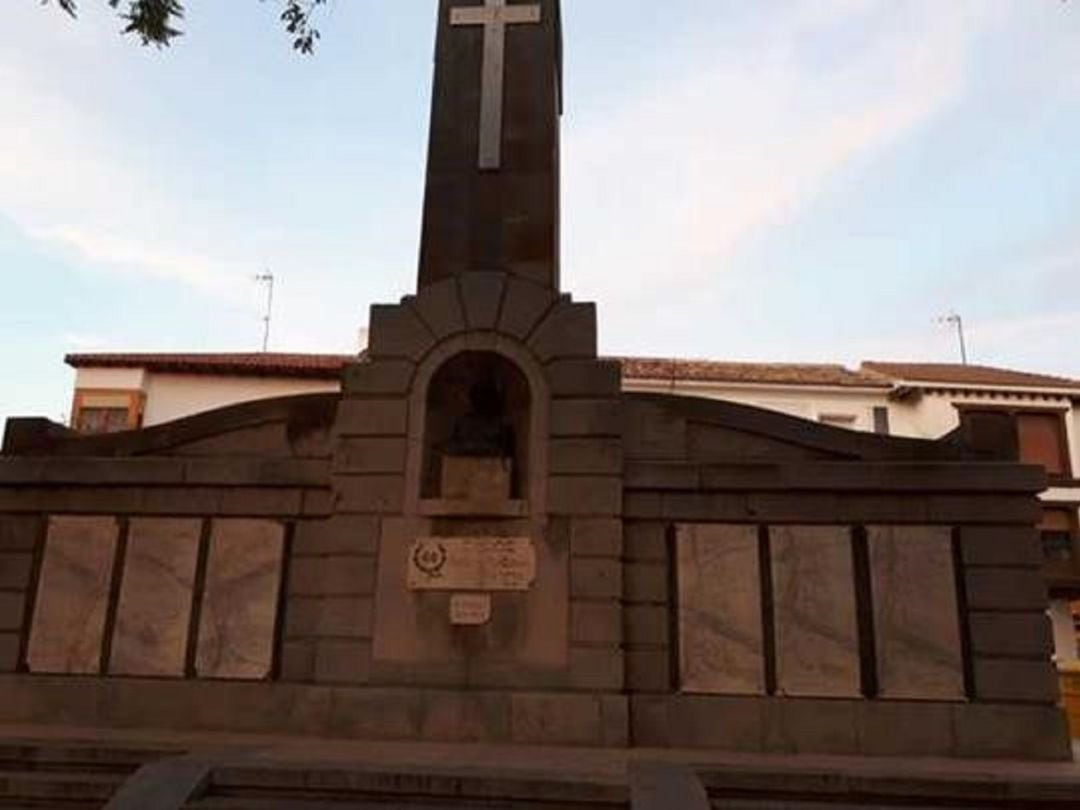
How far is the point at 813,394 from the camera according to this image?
30875mm

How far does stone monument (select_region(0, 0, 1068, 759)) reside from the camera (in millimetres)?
9188

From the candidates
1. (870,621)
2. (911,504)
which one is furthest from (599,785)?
(911,504)

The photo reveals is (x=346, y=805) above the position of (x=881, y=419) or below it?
below

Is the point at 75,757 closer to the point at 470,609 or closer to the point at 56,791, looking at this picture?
the point at 56,791

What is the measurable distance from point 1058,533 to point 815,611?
24.5 meters

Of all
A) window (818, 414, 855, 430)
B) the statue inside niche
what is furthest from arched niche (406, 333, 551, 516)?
window (818, 414, 855, 430)

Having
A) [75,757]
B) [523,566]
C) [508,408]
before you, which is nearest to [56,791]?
[75,757]

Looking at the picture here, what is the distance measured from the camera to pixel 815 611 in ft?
31.1

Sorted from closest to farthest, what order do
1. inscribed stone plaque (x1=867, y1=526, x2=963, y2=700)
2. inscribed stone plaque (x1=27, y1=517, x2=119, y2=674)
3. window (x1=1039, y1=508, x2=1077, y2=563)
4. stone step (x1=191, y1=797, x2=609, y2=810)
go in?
1. stone step (x1=191, y1=797, x2=609, y2=810)
2. inscribed stone plaque (x1=867, y1=526, x2=963, y2=700)
3. inscribed stone plaque (x1=27, y1=517, x2=119, y2=674)
4. window (x1=1039, y1=508, x2=1077, y2=563)

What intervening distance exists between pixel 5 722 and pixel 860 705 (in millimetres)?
8358

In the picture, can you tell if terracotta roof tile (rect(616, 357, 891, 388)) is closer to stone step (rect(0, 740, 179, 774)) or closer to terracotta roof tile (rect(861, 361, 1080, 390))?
terracotta roof tile (rect(861, 361, 1080, 390))

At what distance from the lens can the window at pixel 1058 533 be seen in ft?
96.5

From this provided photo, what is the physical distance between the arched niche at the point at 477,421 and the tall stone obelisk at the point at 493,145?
114 cm

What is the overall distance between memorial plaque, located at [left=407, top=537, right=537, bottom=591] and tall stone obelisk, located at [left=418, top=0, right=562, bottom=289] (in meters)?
3.04
